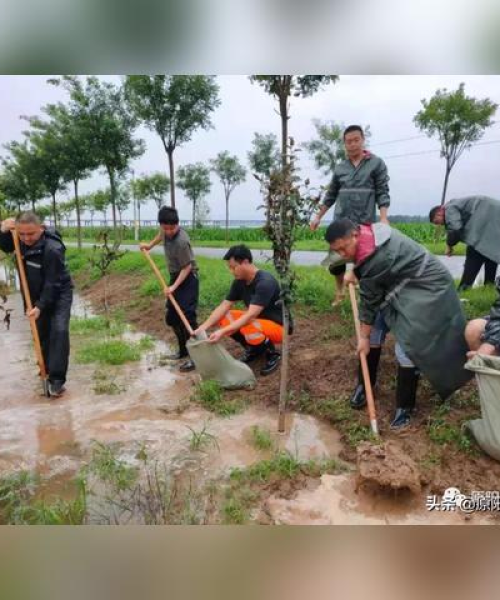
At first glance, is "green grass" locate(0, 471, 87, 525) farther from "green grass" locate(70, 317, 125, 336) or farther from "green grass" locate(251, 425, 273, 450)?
"green grass" locate(70, 317, 125, 336)

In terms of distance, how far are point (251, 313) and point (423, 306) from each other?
55.8 inches

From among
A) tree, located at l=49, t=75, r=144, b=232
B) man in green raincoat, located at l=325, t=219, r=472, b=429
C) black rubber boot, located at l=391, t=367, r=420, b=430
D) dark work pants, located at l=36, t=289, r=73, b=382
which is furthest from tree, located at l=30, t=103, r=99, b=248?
black rubber boot, located at l=391, t=367, r=420, b=430

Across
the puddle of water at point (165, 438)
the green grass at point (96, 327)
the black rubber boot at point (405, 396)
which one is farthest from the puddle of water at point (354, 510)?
the green grass at point (96, 327)

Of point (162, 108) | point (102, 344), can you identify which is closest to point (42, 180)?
point (102, 344)

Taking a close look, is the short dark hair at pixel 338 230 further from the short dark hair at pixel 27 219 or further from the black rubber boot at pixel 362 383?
the short dark hair at pixel 27 219

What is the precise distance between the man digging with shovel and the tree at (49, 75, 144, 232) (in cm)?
79

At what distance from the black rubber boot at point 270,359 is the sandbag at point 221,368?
244 mm

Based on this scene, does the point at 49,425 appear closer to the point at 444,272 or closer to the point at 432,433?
the point at 432,433

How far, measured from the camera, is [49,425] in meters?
3.24

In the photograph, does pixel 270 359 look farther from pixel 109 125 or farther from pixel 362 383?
pixel 109 125

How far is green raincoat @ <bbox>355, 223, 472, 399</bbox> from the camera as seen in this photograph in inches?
103

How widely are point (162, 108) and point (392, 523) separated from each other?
3.08 m

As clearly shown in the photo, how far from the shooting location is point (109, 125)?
170 inches

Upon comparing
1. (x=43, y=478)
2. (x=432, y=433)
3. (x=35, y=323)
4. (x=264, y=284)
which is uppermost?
(x=264, y=284)
